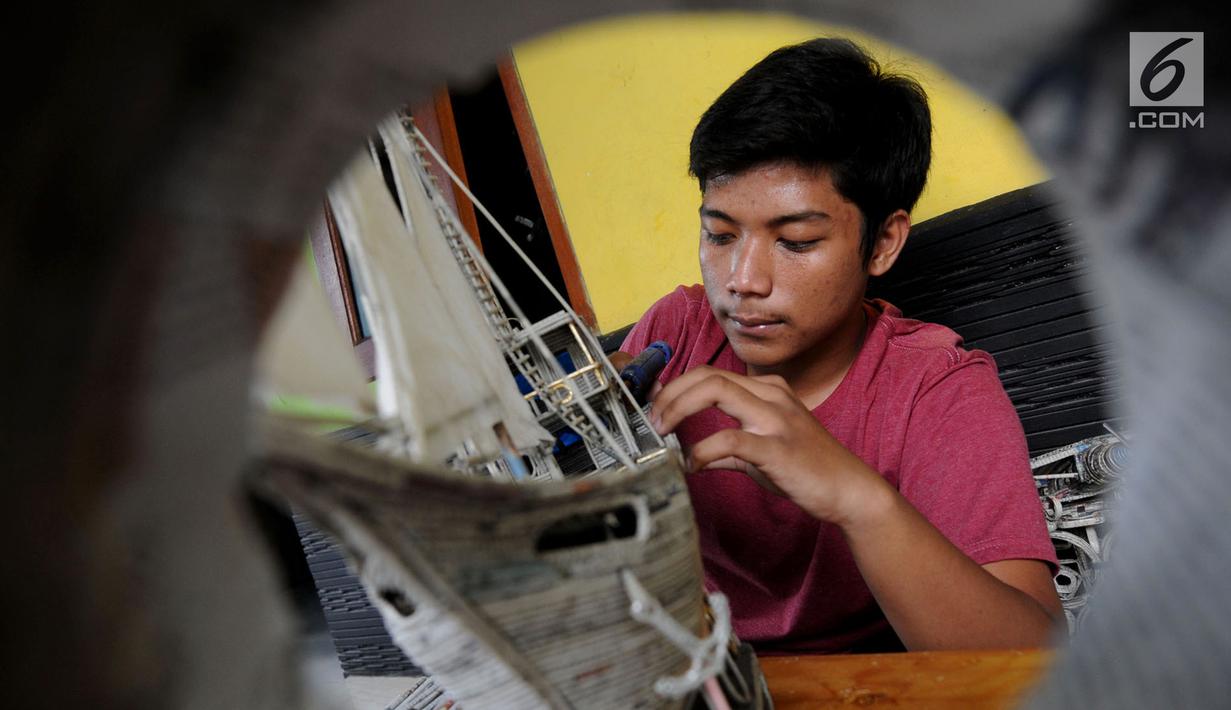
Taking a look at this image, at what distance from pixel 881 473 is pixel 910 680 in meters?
0.35

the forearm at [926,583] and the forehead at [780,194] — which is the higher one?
the forehead at [780,194]

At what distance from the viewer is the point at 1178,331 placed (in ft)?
0.69

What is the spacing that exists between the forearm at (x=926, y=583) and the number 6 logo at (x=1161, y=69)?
0.41 meters

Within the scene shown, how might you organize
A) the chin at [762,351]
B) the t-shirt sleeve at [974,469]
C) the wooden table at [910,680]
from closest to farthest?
1. the wooden table at [910,680]
2. the t-shirt sleeve at [974,469]
3. the chin at [762,351]

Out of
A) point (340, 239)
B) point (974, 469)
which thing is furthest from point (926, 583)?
point (340, 239)

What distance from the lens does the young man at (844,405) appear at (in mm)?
574

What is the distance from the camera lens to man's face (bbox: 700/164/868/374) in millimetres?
726

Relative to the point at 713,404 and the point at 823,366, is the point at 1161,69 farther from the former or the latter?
the point at 823,366

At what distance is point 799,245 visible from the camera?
0.73m

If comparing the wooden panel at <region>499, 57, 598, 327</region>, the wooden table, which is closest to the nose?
the wooden table

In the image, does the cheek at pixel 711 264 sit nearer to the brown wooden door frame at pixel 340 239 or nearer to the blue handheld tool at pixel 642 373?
the blue handheld tool at pixel 642 373

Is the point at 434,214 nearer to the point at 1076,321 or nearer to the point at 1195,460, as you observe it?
the point at 1195,460

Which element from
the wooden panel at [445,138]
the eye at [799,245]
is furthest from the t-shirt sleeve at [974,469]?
the wooden panel at [445,138]

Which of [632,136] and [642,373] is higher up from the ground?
[632,136]
